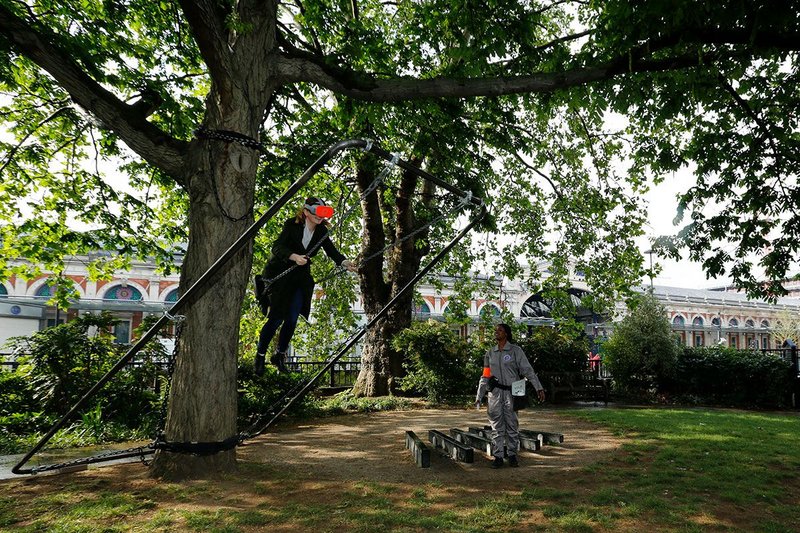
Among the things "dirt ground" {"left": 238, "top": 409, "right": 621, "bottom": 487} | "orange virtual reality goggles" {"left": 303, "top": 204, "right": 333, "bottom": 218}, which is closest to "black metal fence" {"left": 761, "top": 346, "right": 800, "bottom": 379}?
"dirt ground" {"left": 238, "top": 409, "right": 621, "bottom": 487}

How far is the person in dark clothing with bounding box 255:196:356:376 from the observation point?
5.23 meters

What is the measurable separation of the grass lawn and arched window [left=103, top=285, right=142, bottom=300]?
31.1 meters

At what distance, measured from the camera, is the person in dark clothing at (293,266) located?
523 cm

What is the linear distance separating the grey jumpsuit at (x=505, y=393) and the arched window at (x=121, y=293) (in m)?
32.3

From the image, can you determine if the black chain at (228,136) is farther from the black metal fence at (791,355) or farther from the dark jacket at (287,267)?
the black metal fence at (791,355)

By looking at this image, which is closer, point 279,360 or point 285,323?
point 285,323

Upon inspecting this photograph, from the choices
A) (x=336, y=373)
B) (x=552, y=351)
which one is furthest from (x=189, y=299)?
(x=336, y=373)

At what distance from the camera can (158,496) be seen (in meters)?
5.05

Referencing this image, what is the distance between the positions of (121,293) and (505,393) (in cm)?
3360

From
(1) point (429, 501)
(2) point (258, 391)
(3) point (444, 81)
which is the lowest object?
(1) point (429, 501)

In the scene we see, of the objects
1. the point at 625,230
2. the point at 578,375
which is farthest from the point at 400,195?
the point at 578,375

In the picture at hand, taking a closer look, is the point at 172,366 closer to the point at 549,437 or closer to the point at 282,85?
the point at 282,85

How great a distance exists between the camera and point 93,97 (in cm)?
573

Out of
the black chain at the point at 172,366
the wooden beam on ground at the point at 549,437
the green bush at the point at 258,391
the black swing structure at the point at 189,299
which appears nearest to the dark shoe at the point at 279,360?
the black swing structure at the point at 189,299
